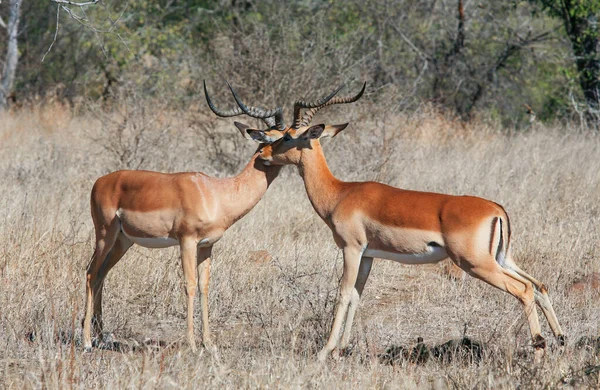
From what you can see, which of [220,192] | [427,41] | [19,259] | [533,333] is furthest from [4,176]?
[427,41]

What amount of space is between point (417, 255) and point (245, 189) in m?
1.23

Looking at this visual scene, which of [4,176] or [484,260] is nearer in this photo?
[484,260]

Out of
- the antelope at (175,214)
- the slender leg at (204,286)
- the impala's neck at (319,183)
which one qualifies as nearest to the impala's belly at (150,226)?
the antelope at (175,214)

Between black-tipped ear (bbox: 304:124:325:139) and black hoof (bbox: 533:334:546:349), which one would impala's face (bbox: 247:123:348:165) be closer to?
black-tipped ear (bbox: 304:124:325:139)

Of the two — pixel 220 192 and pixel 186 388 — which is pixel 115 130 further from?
pixel 186 388

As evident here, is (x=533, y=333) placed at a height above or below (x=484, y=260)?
below

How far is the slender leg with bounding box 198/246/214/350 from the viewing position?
5.40m

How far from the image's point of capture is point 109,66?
1795 cm

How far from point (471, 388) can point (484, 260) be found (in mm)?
943

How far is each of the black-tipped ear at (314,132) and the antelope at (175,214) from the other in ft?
0.87

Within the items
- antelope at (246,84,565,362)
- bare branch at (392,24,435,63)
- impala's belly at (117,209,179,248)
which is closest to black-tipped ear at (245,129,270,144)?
antelope at (246,84,565,362)

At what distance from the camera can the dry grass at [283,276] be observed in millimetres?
4543

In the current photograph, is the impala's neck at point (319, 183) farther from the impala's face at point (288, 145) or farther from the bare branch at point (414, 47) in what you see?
the bare branch at point (414, 47)

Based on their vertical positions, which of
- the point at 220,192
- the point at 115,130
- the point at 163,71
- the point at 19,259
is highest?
the point at 163,71
